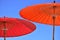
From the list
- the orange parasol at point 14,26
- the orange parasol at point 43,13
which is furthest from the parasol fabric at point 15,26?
the orange parasol at point 43,13

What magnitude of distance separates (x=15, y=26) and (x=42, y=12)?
0.25 m

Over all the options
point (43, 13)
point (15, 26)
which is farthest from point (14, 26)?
point (43, 13)

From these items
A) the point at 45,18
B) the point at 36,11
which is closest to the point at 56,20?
the point at 45,18

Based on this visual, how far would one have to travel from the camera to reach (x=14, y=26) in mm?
1334

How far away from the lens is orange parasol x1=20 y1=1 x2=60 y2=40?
113 cm

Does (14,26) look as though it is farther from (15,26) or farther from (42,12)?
(42,12)

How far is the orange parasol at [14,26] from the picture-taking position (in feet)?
4.17

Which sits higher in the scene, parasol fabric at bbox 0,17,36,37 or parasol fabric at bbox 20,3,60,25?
parasol fabric at bbox 20,3,60,25

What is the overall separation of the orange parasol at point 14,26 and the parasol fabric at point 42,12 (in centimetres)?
11

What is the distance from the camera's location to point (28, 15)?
1.20 metres

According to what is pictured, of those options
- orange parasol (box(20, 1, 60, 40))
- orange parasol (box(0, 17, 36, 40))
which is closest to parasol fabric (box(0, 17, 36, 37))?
orange parasol (box(0, 17, 36, 40))

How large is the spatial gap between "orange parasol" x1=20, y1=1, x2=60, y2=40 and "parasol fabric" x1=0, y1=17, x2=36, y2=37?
0.11 metres

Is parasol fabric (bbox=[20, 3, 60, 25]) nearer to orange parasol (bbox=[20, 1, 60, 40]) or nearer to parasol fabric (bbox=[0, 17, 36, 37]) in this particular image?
orange parasol (bbox=[20, 1, 60, 40])

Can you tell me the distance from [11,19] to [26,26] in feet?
0.44
